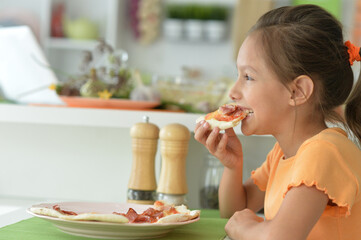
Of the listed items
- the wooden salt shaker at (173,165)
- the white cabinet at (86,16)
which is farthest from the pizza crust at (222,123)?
the white cabinet at (86,16)

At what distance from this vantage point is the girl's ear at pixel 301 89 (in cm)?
115

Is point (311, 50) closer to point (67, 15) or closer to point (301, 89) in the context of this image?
point (301, 89)

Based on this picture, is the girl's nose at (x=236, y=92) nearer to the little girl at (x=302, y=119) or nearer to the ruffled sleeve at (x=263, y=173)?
the little girl at (x=302, y=119)

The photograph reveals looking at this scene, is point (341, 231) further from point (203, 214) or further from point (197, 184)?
point (197, 184)

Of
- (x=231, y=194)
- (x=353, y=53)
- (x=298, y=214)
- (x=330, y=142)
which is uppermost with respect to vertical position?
(x=353, y=53)

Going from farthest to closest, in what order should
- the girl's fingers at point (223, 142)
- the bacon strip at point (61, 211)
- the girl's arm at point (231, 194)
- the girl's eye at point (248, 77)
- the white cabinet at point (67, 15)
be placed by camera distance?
the white cabinet at point (67, 15), the girl's arm at point (231, 194), the girl's fingers at point (223, 142), the girl's eye at point (248, 77), the bacon strip at point (61, 211)

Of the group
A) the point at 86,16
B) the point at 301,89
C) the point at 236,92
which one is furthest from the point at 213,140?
the point at 86,16

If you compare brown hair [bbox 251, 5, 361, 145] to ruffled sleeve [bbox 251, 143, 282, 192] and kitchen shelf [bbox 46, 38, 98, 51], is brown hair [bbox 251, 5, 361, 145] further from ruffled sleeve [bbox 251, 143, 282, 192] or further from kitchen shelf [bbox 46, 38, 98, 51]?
kitchen shelf [bbox 46, 38, 98, 51]

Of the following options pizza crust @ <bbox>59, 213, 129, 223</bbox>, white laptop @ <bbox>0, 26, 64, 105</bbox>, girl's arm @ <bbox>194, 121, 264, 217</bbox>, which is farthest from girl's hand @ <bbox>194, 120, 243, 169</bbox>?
white laptop @ <bbox>0, 26, 64, 105</bbox>

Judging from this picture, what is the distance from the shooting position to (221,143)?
1309 mm

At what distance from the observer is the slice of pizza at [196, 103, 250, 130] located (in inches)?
47.8

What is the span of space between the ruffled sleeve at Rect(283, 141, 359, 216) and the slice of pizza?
0.20m

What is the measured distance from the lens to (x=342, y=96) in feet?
3.98

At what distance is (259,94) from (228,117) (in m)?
0.10
